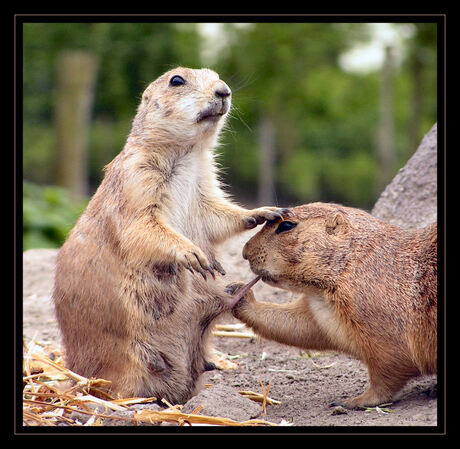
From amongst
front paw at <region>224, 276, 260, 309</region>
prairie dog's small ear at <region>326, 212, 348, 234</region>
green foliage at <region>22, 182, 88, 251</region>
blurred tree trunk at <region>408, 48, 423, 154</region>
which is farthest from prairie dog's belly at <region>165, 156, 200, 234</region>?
blurred tree trunk at <region>408, 48, 423, 154</region>

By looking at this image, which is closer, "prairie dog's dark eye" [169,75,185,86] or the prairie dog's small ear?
the prairie dog's small ear

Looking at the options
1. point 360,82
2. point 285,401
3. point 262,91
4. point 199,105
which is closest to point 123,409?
point 285,401

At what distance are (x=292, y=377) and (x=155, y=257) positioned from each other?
1666mm

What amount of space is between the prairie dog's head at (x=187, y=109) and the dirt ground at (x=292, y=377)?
91cm

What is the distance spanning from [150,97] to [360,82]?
57.3 feet

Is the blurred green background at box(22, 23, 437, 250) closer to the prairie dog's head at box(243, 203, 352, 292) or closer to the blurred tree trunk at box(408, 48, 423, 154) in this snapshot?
the blurred tree trunk at box(408, 48, 423, 154)

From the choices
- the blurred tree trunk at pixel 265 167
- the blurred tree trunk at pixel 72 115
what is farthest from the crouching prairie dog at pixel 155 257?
the blurred tree trunk at pixel 72 115

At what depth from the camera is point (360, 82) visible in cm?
2192

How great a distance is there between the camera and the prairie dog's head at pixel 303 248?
482 cm

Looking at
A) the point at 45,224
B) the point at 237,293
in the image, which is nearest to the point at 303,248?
→ the point at 237,293

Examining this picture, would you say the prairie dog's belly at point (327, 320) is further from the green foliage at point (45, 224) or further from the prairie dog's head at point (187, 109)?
the green foliage at point (45, 224)

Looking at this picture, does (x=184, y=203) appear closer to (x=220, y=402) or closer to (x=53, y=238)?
(x=220, y=402)

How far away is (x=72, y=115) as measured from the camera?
1786 centimetres

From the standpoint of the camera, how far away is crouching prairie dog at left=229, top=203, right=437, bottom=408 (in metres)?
4.49
